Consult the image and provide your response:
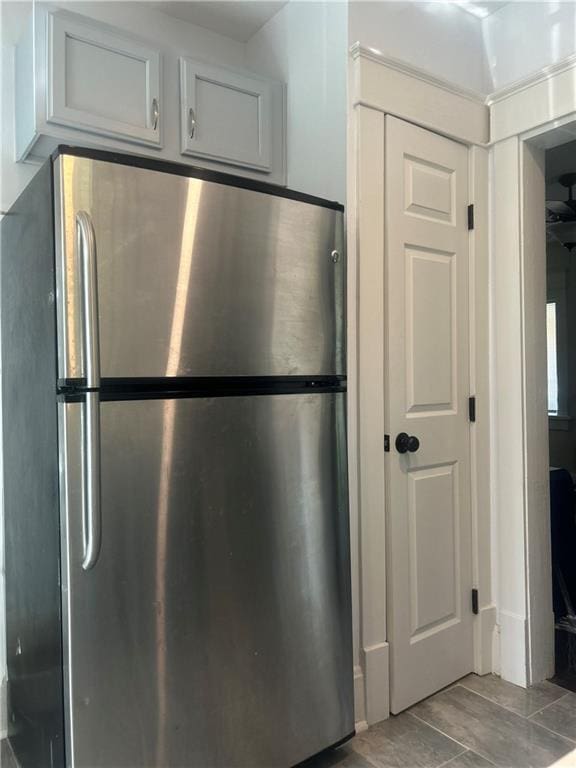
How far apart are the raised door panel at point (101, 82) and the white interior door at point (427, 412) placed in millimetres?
829

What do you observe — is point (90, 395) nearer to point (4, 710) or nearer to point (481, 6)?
point (4, 710)

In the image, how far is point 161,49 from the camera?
190 centimetres

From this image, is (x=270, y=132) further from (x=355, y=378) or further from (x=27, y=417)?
(x=27, y=417)

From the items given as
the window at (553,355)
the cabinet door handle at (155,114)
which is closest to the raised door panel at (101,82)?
the cabinet door handle at (155,114)

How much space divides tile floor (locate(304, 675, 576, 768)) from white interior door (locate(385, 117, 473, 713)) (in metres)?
0.08

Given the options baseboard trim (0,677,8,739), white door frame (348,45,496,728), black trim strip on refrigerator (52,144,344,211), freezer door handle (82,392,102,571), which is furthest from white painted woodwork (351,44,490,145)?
baseboard trim (0,677,8,739)

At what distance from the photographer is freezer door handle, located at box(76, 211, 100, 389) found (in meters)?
1.21

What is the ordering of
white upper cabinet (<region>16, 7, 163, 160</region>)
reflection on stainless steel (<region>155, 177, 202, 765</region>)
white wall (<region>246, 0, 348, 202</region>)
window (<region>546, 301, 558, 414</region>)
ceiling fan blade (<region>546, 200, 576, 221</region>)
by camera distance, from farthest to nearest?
window (<region>546, 301, 558, 414</region>), ceiling fan blade (<region>546, 200, 576, 221</region>), white wall (<region>246, 0, 348, 202</region>), white upper cabinet (<region>16, 7, 163, 160</region>), reflection on stainless steel (<region>155, 177, 202, 765</region>)

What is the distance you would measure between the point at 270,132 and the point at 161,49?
474mm

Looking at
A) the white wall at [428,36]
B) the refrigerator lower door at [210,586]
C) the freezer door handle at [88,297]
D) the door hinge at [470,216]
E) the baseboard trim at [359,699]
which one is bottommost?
the baseboard trim at [359,699]

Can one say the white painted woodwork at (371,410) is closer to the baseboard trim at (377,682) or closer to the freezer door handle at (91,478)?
the baseboard trim at (377,682)

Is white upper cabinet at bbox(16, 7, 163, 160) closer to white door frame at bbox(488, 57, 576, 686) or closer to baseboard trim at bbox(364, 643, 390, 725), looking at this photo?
white door frame at bbox(488, 57, 576, 686)

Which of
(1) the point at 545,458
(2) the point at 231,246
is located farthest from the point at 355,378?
(1) the point at 545,458

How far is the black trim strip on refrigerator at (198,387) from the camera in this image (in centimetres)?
125
